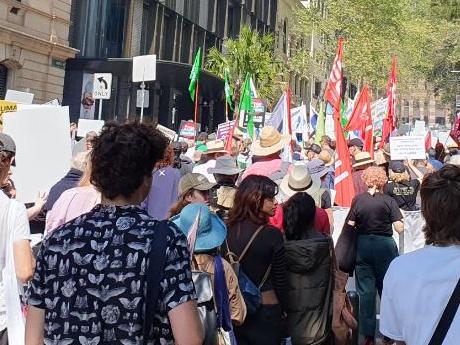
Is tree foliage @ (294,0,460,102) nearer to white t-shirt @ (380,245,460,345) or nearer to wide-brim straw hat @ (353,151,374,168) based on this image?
wide-brim straw hat @ (353,151,374,168)

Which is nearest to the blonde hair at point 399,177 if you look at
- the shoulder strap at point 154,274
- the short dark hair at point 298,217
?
the short dark hair at point 298,217

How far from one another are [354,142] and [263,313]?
818 cm

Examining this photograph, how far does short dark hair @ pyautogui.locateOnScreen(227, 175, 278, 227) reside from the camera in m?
4.55

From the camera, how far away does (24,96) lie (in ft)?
40.4

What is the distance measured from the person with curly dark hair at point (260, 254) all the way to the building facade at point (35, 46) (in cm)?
1788

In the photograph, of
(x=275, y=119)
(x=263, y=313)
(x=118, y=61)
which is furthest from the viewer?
(x=118, y=61)

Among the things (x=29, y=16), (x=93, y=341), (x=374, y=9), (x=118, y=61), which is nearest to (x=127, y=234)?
(x=93, y=341)

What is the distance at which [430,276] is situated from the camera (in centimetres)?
254

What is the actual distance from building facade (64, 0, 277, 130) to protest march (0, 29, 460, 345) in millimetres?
16962

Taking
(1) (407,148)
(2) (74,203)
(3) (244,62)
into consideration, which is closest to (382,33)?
(3) (244,62)

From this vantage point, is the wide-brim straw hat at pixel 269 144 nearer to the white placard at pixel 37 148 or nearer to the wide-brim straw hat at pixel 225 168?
the wide-brim straw hat at pixel 225 168

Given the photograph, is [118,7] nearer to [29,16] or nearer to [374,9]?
[29,16]

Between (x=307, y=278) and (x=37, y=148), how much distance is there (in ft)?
10.8

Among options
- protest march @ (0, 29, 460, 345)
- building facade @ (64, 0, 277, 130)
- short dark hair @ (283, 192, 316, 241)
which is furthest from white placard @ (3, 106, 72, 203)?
building facade @ (64, 0, 277, 130)
